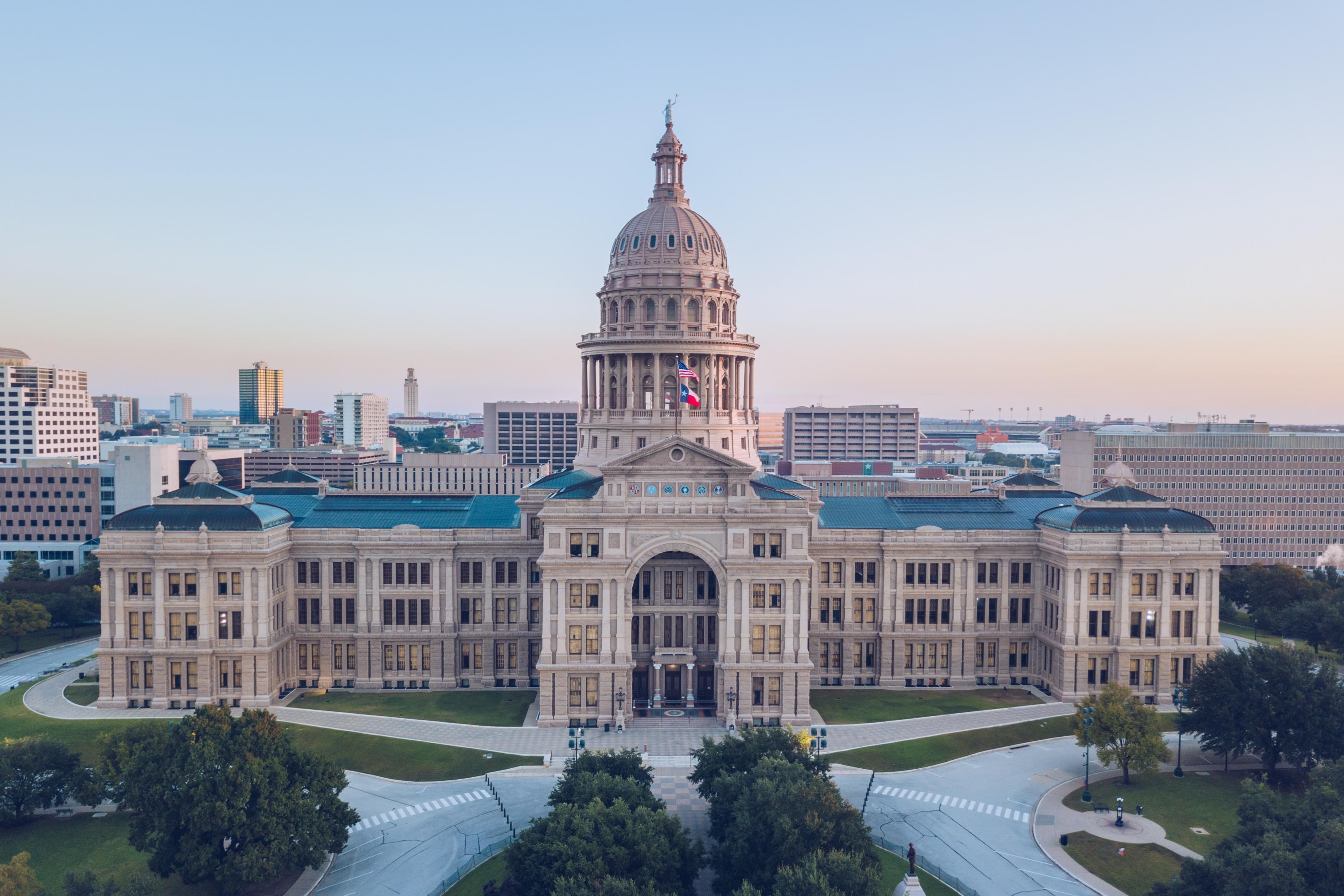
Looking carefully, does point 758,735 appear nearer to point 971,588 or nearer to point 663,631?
point 663,631

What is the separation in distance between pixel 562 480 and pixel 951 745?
169 ft

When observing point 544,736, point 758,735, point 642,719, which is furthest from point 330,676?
point 758,735

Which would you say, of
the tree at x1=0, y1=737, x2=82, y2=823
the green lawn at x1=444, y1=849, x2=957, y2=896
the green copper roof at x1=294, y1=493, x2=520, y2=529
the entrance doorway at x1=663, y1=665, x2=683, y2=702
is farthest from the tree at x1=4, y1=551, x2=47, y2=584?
the green lawn at x1=444, y1=849, x2=957, y2=896

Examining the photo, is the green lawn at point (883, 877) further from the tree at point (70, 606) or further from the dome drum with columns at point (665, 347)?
the tree at point (70, 606)

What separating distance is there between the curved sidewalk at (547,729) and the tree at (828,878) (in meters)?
30.8

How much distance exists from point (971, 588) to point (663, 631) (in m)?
34.3

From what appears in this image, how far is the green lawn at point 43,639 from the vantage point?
113750mm

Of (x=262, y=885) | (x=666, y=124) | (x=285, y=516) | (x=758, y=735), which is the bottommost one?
(x=262, y=885)

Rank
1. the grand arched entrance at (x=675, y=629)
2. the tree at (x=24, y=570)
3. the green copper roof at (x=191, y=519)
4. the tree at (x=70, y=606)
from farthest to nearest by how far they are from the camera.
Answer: the tree at (x=24, y=570), the tree at (x=70, y=606), the grand arched entrance at (x=675, y=629), the green copper roof at (x=191, y=519)

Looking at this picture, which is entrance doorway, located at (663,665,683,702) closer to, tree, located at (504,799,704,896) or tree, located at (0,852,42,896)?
tree, located at (504,799,704,896)

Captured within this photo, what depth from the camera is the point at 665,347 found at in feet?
355

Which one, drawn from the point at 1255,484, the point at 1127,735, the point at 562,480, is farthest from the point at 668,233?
the point at 1255,484

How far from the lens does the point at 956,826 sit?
6669 cm

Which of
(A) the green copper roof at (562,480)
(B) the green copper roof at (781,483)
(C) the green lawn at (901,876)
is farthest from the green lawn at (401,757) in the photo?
(B) the green copper roof at (781,483)
